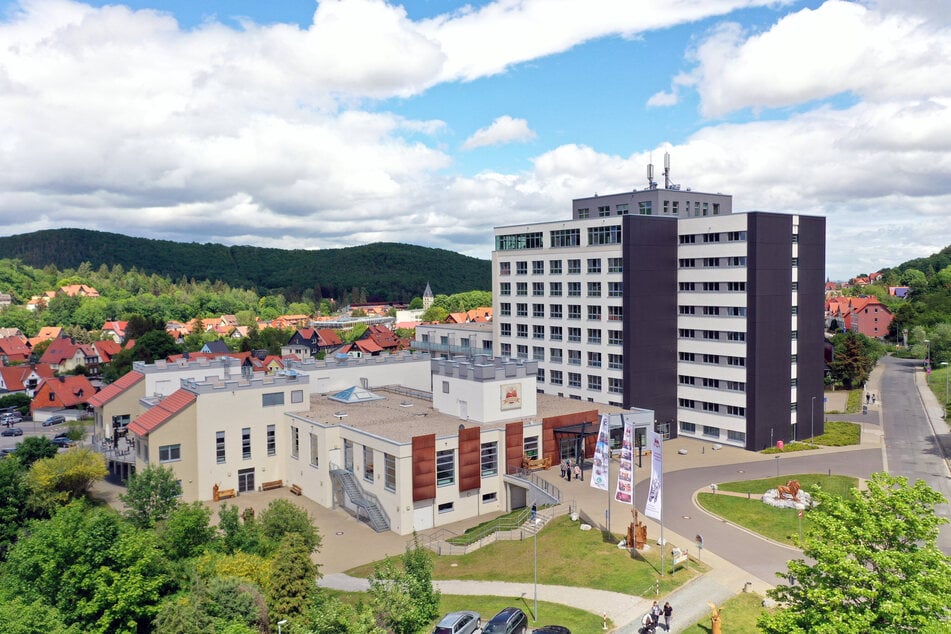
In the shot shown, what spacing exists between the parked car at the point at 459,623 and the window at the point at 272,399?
35.0 metres

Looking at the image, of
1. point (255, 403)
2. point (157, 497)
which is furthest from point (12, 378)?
point (157, 497)

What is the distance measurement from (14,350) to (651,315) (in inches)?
5786

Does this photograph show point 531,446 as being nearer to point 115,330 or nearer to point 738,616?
point 738,616

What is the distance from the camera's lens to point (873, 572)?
68.7ft

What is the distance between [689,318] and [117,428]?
2479 inches

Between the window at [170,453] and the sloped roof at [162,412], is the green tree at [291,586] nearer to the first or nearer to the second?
the window at [170,453]

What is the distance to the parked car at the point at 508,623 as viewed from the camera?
29859 mm

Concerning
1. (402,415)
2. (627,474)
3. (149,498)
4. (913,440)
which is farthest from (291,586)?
(913,440)

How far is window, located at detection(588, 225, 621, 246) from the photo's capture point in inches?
2773

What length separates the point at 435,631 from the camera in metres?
29.5

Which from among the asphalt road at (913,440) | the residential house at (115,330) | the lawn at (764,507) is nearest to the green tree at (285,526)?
the lawn at (764,507)

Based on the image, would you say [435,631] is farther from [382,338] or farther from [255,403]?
[382,338]

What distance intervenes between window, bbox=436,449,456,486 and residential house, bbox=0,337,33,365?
135 metres

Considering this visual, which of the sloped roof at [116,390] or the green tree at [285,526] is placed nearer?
the green tree at [285,526]
